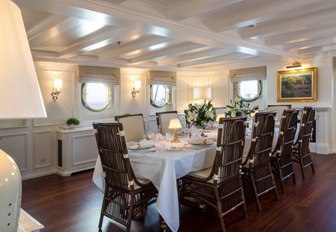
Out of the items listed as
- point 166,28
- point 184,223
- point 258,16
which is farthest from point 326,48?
point 184,223

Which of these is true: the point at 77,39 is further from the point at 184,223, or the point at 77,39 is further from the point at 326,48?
the point at 326,48

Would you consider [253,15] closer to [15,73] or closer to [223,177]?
[223,177]

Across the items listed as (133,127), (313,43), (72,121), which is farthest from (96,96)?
(313,43)

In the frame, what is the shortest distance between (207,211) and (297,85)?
4475mm

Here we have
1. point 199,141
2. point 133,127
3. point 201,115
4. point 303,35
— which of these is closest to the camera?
point 199,141

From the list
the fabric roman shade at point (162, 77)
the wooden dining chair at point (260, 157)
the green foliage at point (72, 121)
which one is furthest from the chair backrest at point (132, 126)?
the fabric roman shade at point (162, 77)

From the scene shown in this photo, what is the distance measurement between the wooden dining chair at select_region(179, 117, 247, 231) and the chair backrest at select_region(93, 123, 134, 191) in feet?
2.30

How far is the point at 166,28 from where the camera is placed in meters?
3.14

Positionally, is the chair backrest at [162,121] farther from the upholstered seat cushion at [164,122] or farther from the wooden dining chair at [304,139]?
the wooden dining chair at [304,139]

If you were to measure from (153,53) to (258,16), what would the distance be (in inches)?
104

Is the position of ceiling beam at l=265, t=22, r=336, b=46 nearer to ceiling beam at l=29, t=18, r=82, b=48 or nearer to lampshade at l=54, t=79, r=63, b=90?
ceiling beam at l=29, t=18, r=82, b=48

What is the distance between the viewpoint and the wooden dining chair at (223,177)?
258cm

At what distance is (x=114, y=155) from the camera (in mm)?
2578

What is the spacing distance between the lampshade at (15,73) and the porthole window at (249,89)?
22.8 ft
